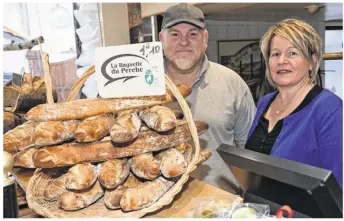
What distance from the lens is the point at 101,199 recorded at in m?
0.90

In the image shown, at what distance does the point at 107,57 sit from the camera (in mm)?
868

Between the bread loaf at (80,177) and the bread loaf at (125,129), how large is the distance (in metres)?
0.10

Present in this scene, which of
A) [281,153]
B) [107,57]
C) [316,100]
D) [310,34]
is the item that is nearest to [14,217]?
[107,57]

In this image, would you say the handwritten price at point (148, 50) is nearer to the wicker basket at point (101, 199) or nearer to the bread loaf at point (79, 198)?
the wicker basket at point (101, 199)

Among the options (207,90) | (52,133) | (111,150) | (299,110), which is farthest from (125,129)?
(207,90)

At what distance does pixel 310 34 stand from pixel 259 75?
1.86m

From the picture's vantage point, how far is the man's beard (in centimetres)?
162

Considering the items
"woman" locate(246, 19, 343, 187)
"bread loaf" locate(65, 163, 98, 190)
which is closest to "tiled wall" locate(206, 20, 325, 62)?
"woman" locate(246, 19, 343, 187)

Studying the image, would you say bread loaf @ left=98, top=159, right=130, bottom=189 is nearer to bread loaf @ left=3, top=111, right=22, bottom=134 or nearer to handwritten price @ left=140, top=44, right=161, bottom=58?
handwritten price @ left=140, top=44, right=161, bottom=58

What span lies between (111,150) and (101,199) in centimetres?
16

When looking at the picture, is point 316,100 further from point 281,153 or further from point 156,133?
point 156,133

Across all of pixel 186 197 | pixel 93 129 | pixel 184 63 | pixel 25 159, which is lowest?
pixel 186 197

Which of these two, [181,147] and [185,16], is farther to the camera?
[185,16]

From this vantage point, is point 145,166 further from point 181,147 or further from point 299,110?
point 299,110
